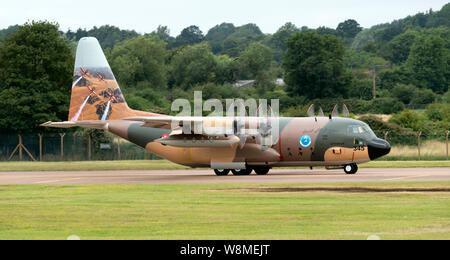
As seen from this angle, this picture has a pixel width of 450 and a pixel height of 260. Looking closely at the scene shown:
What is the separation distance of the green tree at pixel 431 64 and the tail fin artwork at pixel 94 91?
87.3 m

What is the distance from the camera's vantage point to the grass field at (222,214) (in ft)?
53.9

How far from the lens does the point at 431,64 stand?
128 m

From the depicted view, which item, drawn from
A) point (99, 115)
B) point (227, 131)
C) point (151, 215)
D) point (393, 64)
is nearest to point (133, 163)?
point (99, 115)

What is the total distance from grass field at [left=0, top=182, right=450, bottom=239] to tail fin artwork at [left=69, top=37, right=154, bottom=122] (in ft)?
47.5

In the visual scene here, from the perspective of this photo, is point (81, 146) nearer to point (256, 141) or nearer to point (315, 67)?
point (256, 141)

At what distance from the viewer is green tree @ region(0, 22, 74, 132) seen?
208 ft

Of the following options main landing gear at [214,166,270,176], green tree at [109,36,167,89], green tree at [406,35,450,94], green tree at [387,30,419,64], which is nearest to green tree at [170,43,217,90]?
green tree at [109,36,167,89]

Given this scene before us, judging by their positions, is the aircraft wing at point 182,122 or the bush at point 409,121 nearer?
the aircraft wing at point 182,122

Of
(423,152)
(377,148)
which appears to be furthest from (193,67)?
(377,148)

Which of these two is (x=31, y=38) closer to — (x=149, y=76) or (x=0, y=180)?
(x=0, y=180)

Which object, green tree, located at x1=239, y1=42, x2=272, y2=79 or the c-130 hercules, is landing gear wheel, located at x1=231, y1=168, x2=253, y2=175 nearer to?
the c-130 hercules

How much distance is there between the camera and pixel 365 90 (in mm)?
105688

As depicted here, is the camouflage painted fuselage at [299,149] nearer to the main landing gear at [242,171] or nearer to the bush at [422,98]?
the main landing gear at [242,171]

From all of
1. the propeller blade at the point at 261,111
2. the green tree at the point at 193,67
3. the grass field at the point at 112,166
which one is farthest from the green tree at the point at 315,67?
the grass field at the point at 112,166
